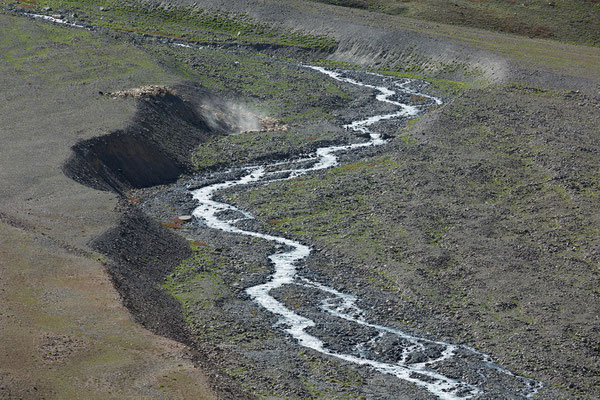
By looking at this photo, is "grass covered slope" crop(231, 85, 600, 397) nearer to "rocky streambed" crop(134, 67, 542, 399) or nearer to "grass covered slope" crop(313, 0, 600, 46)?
"rocky streambed" crop(134, 67, 542, 399)

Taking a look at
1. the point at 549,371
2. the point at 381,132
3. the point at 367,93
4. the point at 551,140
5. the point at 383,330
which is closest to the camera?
the point at 549,371

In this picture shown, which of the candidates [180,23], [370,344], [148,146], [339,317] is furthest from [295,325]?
[180,23]

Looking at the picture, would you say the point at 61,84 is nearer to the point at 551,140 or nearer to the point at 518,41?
the point at 551,140

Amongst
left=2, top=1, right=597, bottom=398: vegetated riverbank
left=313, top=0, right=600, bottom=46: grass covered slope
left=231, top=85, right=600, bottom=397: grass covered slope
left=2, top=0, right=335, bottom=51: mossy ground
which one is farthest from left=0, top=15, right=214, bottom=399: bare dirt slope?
left=313, top=0, right=600, bottom=46: grass covered slope

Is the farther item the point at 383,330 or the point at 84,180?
the point at 84,180

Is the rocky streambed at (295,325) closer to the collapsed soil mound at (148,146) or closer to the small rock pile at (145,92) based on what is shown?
the collapsed soil mound at (148,146)

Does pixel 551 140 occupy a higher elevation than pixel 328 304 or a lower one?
higher

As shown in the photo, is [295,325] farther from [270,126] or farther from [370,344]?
[270,126]

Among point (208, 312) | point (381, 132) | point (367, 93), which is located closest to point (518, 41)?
point (367, 93)
